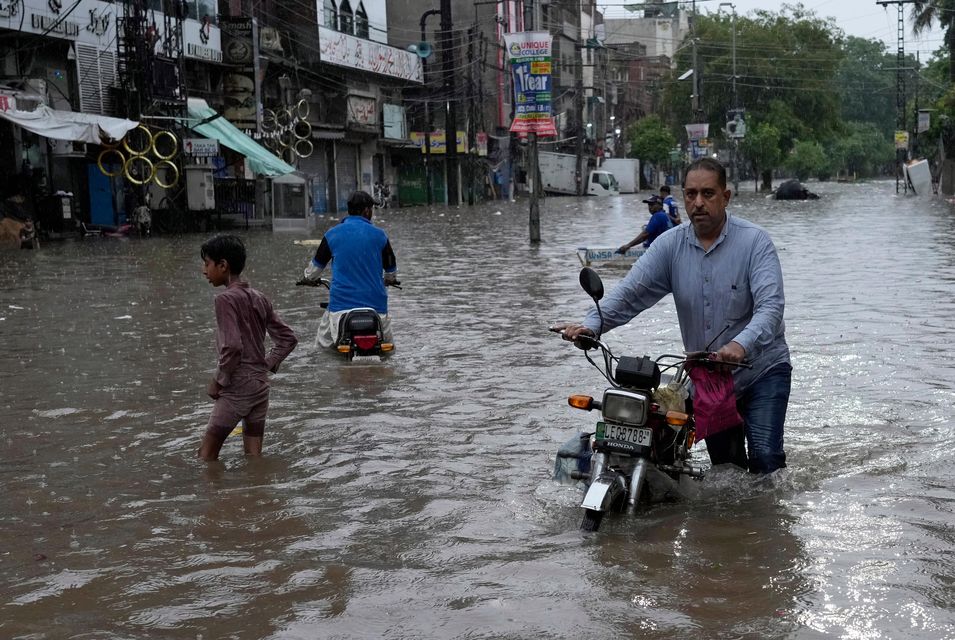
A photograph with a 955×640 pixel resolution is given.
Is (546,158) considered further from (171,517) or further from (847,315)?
(171,517)

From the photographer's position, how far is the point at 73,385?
31.0 feet

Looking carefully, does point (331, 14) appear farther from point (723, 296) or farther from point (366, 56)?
point (723, 296)

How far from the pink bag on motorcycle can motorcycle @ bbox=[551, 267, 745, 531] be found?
6 centimetres

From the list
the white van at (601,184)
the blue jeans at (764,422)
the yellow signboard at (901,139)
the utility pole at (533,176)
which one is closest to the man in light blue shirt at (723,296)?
the blue jeans at (764,422)

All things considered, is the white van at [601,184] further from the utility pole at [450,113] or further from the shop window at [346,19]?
the shop window at [346,19]

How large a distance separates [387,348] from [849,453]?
4.52 m

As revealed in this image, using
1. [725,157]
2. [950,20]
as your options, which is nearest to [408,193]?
[950,20]

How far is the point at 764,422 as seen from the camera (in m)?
5.39

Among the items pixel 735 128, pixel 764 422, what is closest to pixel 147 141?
pixel 764 422

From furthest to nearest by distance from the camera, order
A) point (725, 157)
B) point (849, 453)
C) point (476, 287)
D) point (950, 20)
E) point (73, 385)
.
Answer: point (725, 157), point (950, 20), point (476, 287), point (73, 385), point (849, 453)

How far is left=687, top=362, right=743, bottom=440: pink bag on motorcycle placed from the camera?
204 inches

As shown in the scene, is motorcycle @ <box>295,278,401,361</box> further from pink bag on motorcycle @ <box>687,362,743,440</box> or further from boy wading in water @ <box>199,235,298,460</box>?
pink bag on motorcycle @ <box>687,362,743,440</box>

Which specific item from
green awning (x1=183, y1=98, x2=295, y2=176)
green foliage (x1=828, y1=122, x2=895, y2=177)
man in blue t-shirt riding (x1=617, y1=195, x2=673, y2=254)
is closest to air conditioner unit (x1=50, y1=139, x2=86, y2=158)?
green awning (x1=183, y1=98, x2=295, y2=176)

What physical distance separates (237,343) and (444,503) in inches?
55.4
